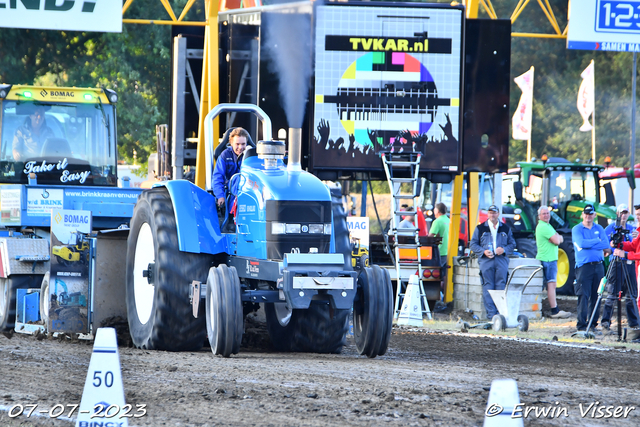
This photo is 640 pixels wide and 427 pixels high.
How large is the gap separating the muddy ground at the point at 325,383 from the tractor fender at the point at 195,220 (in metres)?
0.95

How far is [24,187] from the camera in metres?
11.9

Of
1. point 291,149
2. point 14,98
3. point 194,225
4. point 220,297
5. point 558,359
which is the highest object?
point 14,98

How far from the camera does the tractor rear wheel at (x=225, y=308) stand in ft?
25.4

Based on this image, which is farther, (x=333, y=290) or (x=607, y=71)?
(x=607, y=71)

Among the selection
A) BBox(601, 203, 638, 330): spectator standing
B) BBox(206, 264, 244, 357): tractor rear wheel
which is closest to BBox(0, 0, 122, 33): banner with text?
BBox(601, 203, 638, 330): spectator standing

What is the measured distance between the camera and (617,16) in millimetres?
18578

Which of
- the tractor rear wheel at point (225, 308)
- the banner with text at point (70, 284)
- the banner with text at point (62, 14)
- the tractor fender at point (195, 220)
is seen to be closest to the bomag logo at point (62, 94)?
the banner with text at point (62, 14)

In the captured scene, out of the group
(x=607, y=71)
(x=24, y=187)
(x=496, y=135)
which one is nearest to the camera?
(x=24, y=187)

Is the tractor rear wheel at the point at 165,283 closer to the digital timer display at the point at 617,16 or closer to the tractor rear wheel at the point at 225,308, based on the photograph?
the tractor rear wheel at the point at 225,308

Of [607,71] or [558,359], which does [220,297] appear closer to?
[558,359]

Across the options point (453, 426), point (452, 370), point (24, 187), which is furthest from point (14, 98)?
point (453, 426)

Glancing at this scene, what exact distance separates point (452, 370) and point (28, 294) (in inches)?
210

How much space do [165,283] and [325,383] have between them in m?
2.12

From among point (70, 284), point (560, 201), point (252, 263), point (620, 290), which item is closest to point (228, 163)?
point (252, 263)
